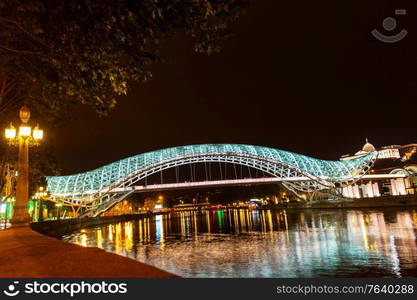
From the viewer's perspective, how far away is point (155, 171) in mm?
63375

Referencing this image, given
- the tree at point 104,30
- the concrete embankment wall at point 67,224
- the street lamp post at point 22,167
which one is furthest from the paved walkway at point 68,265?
the concrete embankment wall at point 67,224

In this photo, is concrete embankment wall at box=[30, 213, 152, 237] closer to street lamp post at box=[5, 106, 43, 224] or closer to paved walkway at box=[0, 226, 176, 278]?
street lamp post at box=[5, 106, 43, 224]

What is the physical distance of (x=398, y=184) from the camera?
6869cm

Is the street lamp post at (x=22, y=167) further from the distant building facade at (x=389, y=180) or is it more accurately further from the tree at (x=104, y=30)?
the distant building facade at (x=389, y=180)

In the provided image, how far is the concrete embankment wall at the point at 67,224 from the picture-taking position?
2681 cm

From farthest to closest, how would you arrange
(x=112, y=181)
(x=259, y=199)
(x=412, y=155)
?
(x=259, y=199)
(x=412, y=155)
(x=112, y=181)

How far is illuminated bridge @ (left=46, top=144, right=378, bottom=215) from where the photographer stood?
6219cm

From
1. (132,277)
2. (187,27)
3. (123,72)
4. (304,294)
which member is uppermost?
(187,27)

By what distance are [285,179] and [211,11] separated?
64.2 metres

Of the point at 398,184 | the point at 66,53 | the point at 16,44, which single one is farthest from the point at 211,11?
the point at 398,184

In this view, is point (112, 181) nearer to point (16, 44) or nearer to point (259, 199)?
point (16, 44)

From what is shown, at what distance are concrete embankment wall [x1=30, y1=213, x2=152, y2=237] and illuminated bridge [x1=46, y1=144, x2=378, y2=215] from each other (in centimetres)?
325

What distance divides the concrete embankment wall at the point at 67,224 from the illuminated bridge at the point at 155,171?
10.7 ft

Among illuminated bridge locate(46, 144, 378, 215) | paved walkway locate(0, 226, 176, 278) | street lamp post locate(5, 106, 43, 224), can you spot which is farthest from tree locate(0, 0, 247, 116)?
illuminated bridge locate(46, 144, 378, 215)
